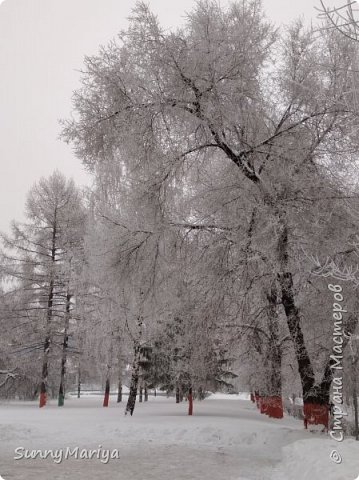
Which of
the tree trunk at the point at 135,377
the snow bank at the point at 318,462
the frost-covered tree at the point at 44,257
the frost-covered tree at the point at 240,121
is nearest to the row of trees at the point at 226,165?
the frost-covered tree at the point at 240,121

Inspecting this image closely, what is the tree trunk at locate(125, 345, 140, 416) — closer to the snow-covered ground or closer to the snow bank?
the snow-covered ground

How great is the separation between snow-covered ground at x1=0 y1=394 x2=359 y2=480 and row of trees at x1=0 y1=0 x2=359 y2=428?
1.67 meters

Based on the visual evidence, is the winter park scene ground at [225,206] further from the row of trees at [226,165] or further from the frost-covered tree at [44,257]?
the frost-covered tree at [44,257]

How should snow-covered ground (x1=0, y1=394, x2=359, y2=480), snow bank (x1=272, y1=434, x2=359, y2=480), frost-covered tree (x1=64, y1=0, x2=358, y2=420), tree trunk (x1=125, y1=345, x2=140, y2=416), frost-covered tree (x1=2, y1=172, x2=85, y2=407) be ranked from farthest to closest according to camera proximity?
1. frost-covered tree (x1=2, y1=172, x2=85, y2=407)
2. tree trunk (x1=125, y1=345, x2=140, y2=416)
3. frost-covered tree (x1=64, y1=0, x2=358, y2=420)
4. snow-covered ground (x1=0, y1=394, x2=359, y2=480)
5. snow bank (x1=272, y1=434, x2=359, y2=480)

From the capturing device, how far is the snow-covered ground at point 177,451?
7.28m

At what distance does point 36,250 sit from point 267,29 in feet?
57.4

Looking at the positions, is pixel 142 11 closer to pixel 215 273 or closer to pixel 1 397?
pixel 215 273

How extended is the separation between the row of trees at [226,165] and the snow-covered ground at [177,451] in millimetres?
1674

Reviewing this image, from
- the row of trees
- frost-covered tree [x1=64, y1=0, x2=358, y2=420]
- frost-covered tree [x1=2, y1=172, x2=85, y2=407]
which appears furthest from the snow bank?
frost-covered tree [x1=2, y1=172, x2=85, y2=407]

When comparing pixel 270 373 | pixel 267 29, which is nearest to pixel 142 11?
pixel 267 29

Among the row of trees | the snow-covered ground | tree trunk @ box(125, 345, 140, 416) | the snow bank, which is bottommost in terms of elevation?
the snow-covered ground

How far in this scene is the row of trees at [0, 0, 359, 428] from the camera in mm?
8383

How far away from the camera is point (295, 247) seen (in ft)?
29.6

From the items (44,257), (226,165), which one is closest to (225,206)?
(226,165)
